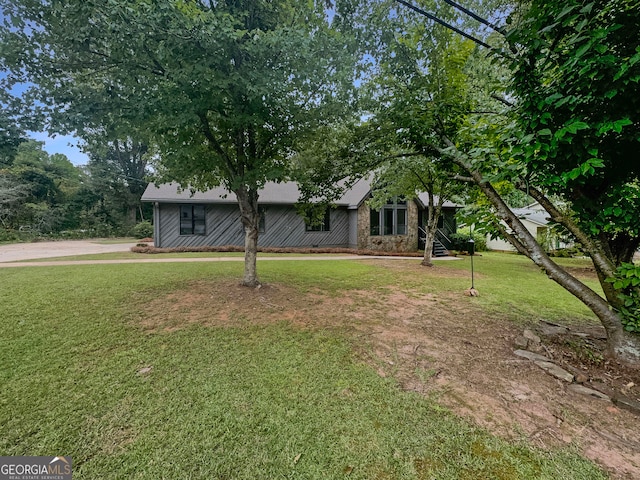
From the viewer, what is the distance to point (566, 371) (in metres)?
3.08

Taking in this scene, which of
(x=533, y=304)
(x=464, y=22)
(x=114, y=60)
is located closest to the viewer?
(x=114, y=60)

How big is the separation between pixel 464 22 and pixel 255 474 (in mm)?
7222

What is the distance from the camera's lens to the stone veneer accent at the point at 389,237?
15.5 m

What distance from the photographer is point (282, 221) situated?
50.8ft

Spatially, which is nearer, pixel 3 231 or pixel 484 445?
pixel 484 445

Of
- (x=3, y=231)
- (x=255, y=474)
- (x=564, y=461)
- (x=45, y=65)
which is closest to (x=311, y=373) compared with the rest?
(x=255, y=474)

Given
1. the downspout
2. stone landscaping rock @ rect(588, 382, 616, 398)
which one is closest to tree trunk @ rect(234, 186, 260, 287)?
stone landscaping rock @ rect(588, 382, 616, 398)

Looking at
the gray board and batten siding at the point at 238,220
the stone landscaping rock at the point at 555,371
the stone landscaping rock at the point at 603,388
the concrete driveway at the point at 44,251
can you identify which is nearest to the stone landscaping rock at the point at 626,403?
the stone landscaping rock at the point at 603,388

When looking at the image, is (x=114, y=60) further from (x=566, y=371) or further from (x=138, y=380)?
(x=566, y=371)

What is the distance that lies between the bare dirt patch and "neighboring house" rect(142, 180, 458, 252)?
28.1 ft

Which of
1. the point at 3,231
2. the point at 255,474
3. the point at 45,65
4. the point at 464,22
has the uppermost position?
the point at 464,22

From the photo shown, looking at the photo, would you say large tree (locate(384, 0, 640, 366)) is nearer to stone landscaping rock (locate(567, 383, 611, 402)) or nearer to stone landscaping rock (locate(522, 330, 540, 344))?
stone landscaping rock (locate(522, 330, 540, 344))

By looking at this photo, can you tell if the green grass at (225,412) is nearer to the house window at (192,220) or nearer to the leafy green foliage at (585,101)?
the leafy green foliage at (585,101)

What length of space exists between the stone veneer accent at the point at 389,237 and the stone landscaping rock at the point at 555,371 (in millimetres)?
12354
